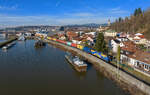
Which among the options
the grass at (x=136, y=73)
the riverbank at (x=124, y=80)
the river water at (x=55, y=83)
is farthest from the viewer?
the grass at (x=136, y=73)

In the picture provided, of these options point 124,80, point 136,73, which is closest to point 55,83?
point 124,80

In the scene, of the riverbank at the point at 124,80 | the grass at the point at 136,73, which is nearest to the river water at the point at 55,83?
the riverbank at the point at 124,80

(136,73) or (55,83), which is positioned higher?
(136,73)

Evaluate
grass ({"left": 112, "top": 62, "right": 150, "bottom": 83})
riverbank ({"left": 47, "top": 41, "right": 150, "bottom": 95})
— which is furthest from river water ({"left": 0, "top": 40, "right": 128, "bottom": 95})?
grass ({"left": 112, "top": 62, "right": 150, "bottom": 83})

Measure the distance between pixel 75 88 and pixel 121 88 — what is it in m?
3.76

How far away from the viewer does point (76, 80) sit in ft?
38.3

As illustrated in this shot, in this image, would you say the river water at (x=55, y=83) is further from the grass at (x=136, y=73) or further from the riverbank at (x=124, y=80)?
the grass at (x=136, y=73)

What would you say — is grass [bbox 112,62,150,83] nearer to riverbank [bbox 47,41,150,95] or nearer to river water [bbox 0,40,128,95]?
riverbank [bbox 47,41,150,95]

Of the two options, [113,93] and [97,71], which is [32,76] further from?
[113,93]

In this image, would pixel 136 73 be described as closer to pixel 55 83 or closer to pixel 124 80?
pixel 124 80

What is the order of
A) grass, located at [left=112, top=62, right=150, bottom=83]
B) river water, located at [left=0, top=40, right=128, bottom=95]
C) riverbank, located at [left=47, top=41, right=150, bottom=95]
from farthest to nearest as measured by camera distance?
grass, located at [left=112, top=62, right=150, bottom=83]
river water, located at [left=0, top=40, right=128, bottom=95]
riverbank, located at [left=47, top=41, right=150, bottom=95]

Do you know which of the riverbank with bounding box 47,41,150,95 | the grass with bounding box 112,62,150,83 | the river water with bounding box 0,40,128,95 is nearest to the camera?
the riverbank with bounding box 47,41,150,95

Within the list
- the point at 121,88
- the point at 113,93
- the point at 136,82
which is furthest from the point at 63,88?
the point at 136,82

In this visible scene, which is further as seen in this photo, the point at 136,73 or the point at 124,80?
the point at 136,73
